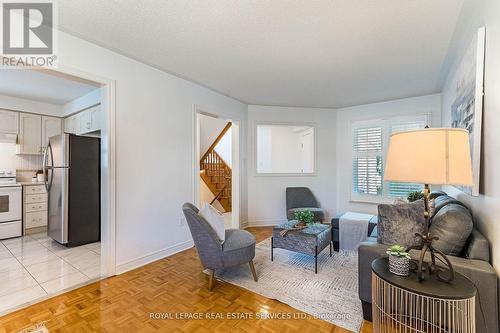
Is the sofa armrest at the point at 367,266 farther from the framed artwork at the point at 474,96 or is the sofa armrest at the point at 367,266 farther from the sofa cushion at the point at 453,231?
the framed artwork at the point at 474,96

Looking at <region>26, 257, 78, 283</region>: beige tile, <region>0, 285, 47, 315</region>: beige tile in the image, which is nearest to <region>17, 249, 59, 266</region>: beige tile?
<region>26, 257, 78, 283</region>: beige tile

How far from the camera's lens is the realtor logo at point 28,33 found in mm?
1932

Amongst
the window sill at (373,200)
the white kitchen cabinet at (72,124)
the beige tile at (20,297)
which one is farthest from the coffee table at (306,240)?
the white kitchen cabinet at (72,124)

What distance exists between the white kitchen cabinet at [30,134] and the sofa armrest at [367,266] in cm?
581

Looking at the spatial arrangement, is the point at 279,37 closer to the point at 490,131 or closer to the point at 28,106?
the point at 490,131

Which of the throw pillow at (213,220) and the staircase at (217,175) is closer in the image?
the throw pillow at (213,220)

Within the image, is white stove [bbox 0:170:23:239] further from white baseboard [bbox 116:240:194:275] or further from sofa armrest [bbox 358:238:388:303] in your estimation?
sofa armrest [bbox 358:238:388:303]

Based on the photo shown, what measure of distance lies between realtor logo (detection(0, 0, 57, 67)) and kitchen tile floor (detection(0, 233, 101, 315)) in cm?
215

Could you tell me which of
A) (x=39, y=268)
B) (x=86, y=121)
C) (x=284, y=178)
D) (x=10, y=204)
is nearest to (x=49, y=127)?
(x=86, y=121)

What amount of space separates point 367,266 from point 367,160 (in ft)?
11.2

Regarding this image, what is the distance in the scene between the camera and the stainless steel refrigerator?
3406mm

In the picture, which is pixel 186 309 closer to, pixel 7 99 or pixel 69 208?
pixel 69 208

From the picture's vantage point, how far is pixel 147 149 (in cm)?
297

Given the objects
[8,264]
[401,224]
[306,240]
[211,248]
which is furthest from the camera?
[8,264]
